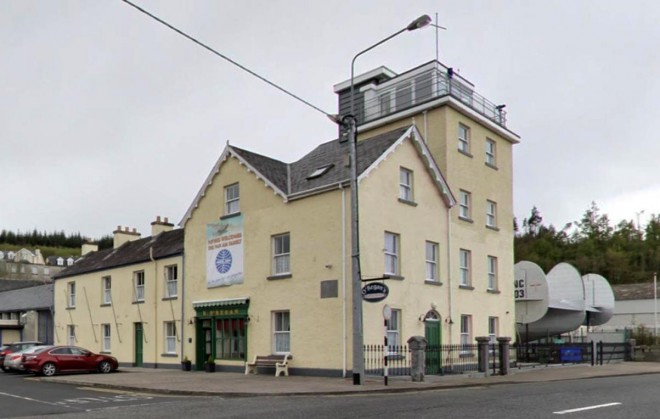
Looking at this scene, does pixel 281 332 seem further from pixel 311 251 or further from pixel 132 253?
pixel 132 253

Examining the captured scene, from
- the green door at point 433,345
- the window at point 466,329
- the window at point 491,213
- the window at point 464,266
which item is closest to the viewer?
the green door at point 433,345

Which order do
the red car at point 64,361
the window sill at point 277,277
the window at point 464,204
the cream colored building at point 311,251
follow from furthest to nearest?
the window at point 464,204 < the red car at point 64,361 < the window sill at point 277,277 < the cream colored building at point 311,251

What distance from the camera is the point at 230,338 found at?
27375 millimetres

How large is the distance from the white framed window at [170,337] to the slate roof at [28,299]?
16.7 meters

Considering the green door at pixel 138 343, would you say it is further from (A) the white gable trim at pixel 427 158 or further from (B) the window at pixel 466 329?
(A) the white gable trim at pixel 427 158

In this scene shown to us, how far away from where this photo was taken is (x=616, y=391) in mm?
16766

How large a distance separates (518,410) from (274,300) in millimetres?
13943

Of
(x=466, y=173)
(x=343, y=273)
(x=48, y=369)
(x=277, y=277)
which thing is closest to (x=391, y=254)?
(x=343, y=273)

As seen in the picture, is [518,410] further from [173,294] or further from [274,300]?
[173,294]

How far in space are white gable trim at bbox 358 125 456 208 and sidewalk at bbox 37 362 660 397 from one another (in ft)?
23.7

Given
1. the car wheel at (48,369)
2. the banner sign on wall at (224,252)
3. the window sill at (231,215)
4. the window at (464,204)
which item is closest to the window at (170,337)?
the banner sign on wall at (224,252)

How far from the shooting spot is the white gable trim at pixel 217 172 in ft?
85.4

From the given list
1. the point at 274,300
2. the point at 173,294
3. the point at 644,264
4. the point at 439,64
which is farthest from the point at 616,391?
the point at 644,264

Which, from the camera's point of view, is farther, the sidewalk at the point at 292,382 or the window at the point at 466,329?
the window at the point at 466,329
